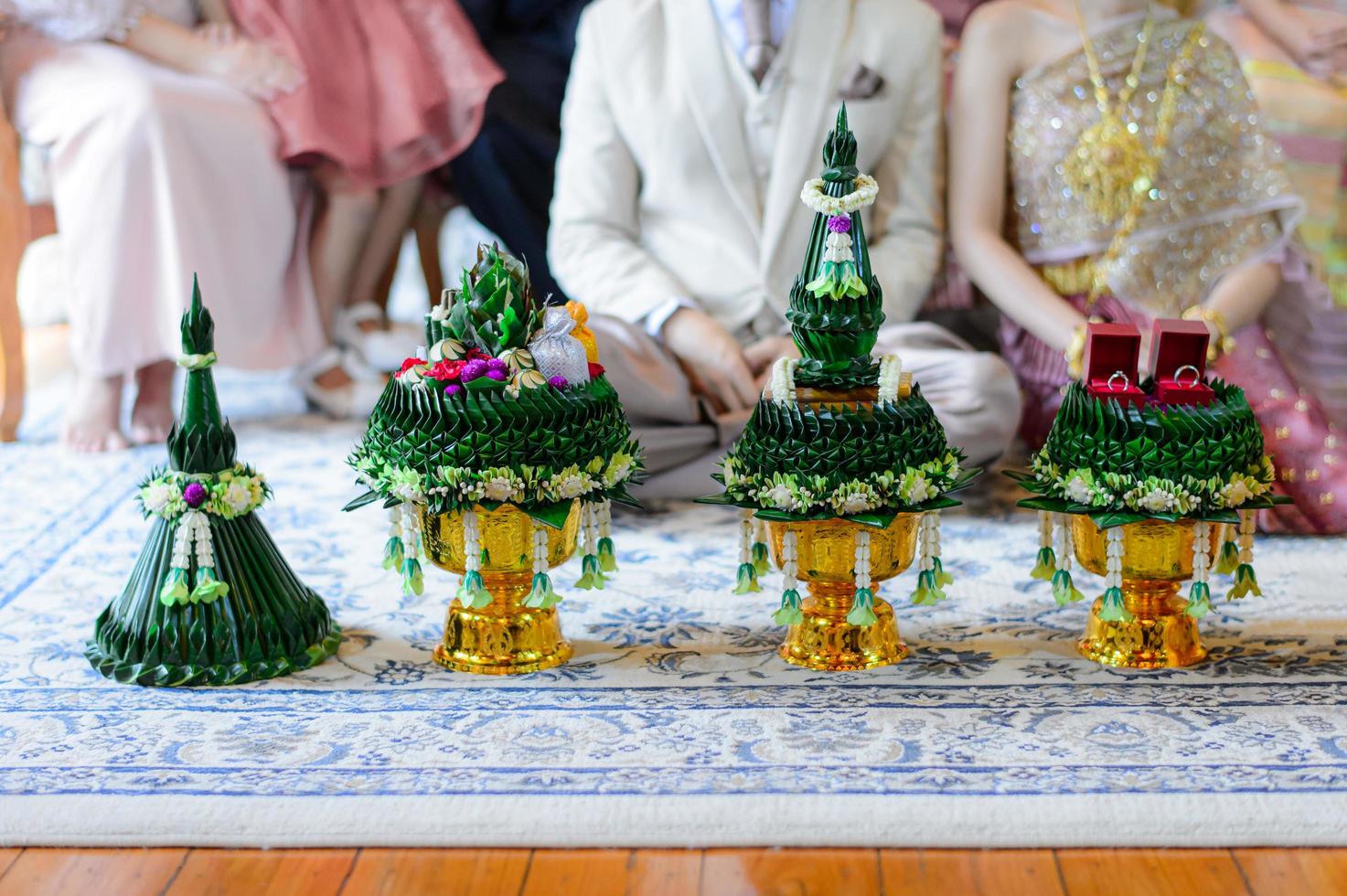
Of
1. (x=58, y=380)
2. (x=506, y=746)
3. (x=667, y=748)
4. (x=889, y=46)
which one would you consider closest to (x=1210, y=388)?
(x=667, y=748)

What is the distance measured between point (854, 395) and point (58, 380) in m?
2.37

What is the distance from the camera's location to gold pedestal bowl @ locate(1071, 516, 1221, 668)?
5.16ft

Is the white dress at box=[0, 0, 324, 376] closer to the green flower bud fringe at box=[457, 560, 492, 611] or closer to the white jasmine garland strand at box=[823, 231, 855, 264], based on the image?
the green flower bud fringe at box=[457, 560, 492, 611]

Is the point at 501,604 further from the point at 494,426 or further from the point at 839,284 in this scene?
the point at 839,284

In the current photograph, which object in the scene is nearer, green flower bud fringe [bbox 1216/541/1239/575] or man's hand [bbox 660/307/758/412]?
Answer: green flower bud fringe [bbox 1216/541/1239/575]

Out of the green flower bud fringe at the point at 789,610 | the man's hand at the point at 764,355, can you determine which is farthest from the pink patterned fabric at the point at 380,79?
the green flower bud fringe at the point at 789,610

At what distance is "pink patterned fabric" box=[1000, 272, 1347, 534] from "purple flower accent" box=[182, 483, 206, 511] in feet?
4.54

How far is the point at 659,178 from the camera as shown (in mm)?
2414

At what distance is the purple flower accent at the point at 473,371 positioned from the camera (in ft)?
5.04

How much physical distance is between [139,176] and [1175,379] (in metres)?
1.94

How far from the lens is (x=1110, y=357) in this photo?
159cm

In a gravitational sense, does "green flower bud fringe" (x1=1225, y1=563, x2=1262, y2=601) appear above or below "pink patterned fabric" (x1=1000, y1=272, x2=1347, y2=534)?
below

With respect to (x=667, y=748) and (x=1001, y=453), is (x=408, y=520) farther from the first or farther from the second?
(x=1001, y=453)

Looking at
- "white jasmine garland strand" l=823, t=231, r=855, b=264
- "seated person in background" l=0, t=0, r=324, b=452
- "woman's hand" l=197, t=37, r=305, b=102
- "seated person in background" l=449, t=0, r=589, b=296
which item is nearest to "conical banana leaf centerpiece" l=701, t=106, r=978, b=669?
"white jasmine garland strand" l=823, t=231, r=855, b=264
